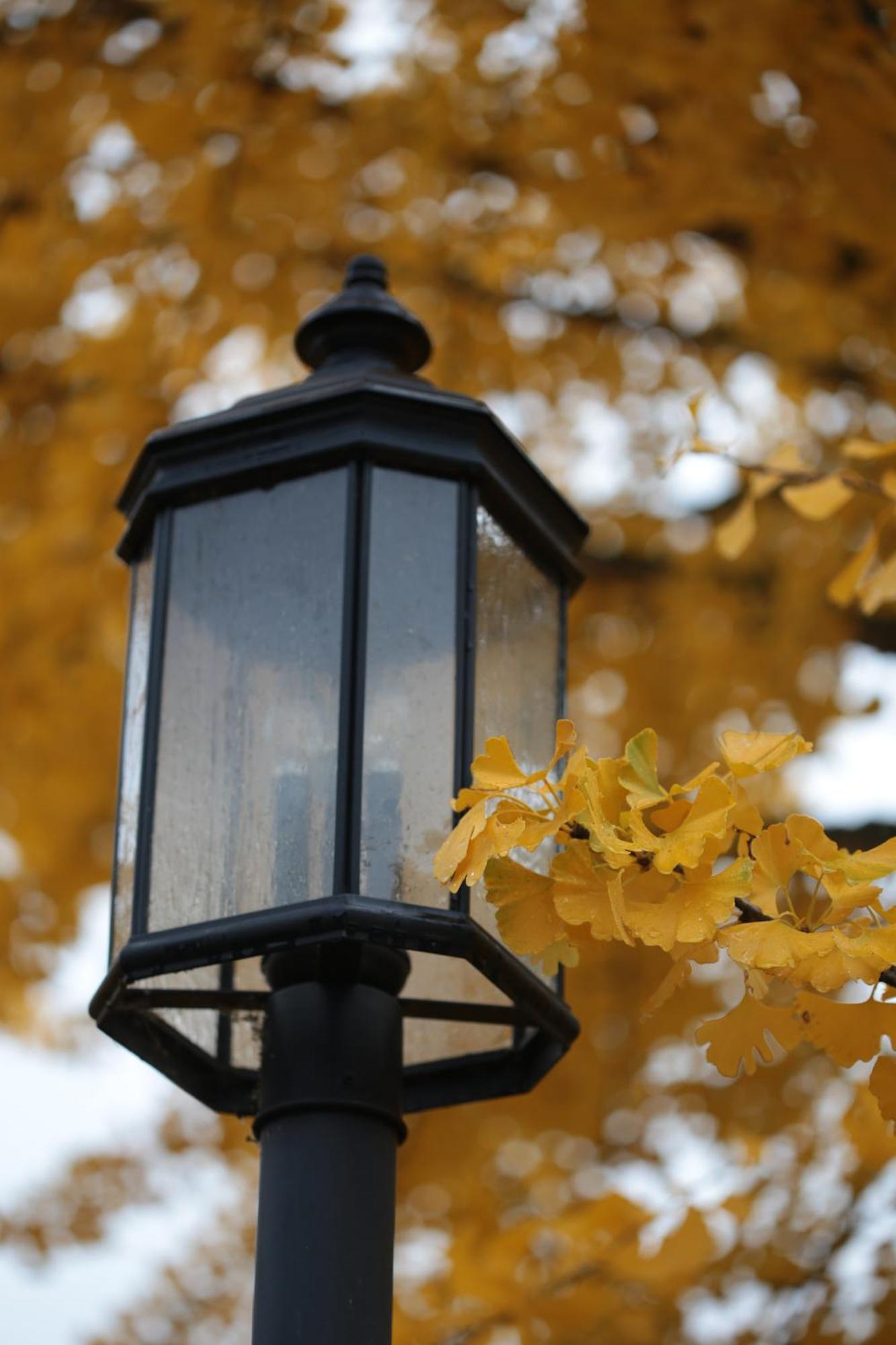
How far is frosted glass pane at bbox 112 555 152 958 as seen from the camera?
1591mm

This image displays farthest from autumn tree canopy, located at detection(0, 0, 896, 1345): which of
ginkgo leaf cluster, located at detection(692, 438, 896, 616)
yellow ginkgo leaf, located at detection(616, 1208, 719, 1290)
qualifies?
ginkgo leaf cluster, located at detection(692, 438, 896, 616)

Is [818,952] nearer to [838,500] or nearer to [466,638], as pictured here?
[466,638]

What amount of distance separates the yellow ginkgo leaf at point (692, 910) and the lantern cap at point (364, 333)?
33.8 inches

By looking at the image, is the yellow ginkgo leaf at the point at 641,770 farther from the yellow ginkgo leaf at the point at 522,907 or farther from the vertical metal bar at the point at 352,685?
the vertical metal bar at the point at 352,685

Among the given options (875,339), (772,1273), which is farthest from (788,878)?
(875,339)

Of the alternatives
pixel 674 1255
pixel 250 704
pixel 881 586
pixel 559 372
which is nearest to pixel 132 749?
pixel 250 704

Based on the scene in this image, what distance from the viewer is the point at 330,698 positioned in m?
1.50

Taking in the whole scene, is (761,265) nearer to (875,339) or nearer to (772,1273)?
(875,339)

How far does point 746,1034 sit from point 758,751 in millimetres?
211

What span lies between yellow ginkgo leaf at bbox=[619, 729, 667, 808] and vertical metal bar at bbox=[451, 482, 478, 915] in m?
0.32

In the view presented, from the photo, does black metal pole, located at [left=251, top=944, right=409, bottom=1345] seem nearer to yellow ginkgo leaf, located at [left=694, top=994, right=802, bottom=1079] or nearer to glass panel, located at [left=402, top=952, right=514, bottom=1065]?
glass panel, located at [left=402, top=952, right=514, bottom=1065]

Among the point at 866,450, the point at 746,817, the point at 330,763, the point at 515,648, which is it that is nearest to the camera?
the point at 746,817

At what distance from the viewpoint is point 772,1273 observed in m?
Answer: 3.03

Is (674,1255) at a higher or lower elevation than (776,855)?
higher
